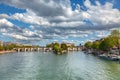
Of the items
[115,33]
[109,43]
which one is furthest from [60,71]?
[109,43]

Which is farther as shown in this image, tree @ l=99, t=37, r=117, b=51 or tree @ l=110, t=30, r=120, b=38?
tree @ l=99, t=37, r=117, b=51

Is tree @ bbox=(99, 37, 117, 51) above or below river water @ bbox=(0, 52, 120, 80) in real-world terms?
above

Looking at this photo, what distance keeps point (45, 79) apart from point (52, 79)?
4.31ft

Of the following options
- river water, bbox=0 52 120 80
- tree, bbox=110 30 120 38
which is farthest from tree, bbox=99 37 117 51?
river water, bbox=0 52 120 80

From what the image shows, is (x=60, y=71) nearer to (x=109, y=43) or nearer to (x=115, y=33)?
(x=115, y=33)

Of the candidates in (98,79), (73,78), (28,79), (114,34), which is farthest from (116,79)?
(114,34)

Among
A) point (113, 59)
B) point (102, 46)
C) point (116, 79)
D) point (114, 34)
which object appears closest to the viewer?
point (116, 79)

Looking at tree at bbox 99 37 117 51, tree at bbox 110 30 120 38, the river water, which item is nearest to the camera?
the river water

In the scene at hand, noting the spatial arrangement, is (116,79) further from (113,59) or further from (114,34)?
(114,34)

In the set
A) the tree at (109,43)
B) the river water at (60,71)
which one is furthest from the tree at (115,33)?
the river water at (60,71)

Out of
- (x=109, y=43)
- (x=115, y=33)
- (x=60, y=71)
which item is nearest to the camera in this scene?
(x=60, y=71)

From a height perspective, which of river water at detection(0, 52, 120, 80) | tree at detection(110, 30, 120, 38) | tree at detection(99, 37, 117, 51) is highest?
tree at detection(110, 30, 120, 38)

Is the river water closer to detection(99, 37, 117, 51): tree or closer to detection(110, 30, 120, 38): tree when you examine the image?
detection(99, 37, 117, 51): tree

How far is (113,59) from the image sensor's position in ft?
289
